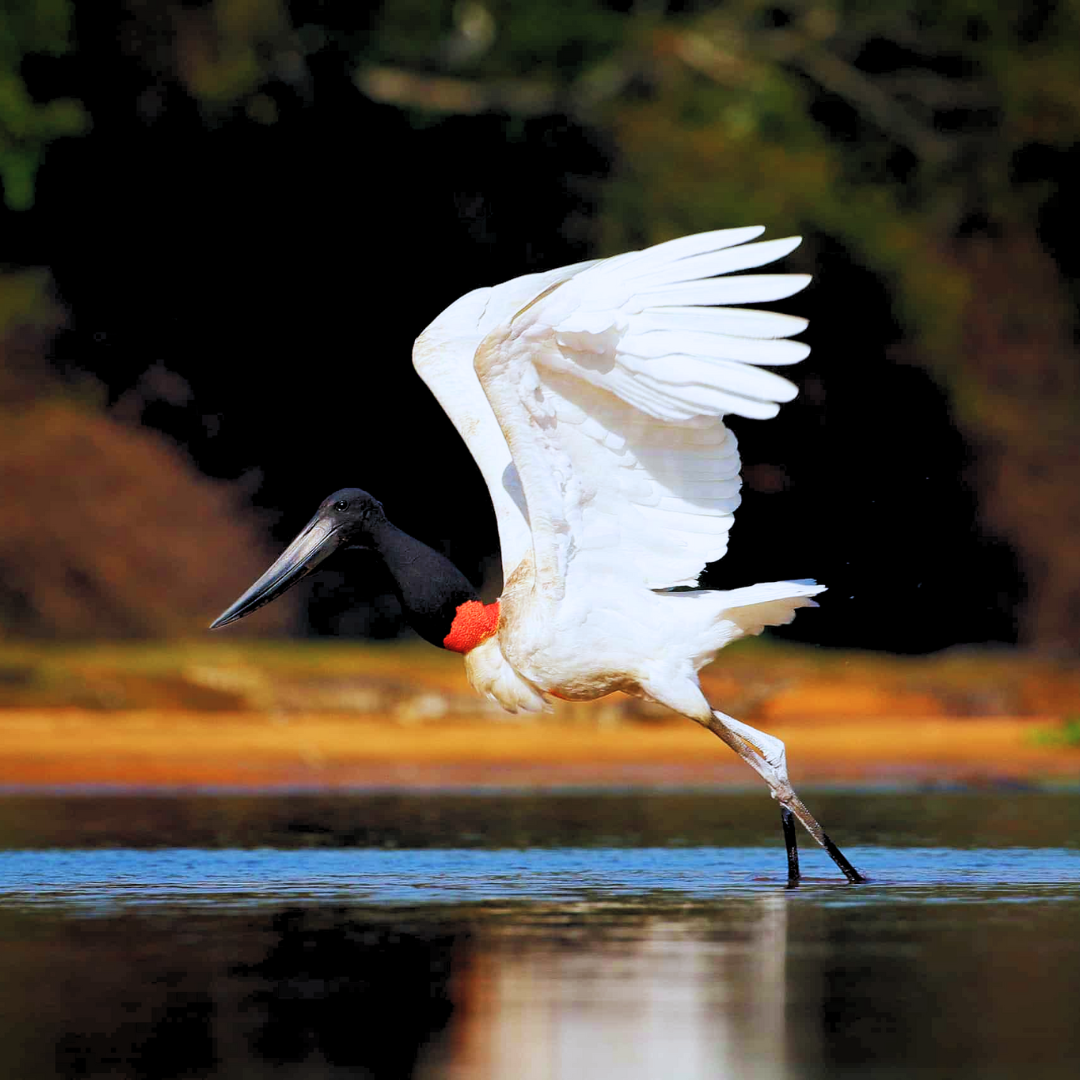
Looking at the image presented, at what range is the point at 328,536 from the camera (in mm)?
9250

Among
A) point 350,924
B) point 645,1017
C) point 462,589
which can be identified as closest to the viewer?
point 645,1017

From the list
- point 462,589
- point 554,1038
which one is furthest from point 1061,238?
point 554,1038

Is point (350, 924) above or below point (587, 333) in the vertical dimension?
below

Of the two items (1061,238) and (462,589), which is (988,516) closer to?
(1061,238)

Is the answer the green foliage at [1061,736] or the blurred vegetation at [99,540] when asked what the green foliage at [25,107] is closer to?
the blurred vegetation at [99,540]

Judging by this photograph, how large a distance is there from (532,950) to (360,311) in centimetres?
1422

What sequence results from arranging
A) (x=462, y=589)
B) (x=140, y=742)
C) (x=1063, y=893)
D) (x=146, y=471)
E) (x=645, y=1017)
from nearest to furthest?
(x=645, y=1017)
(x=1063, y=893)
(x=462, y=589)
(x=140, y=742)
(x=146, y=471)

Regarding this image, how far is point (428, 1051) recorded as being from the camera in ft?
16.8

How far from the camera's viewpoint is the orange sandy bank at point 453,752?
1336cm

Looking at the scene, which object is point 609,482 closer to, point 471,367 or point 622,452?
point 622,452

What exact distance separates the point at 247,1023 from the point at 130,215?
51.3 ft

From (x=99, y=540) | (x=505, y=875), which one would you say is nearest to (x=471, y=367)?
(x=505, y=875)

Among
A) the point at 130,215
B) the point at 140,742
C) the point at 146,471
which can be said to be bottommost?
the point at 140,742

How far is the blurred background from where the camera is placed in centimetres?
1938
